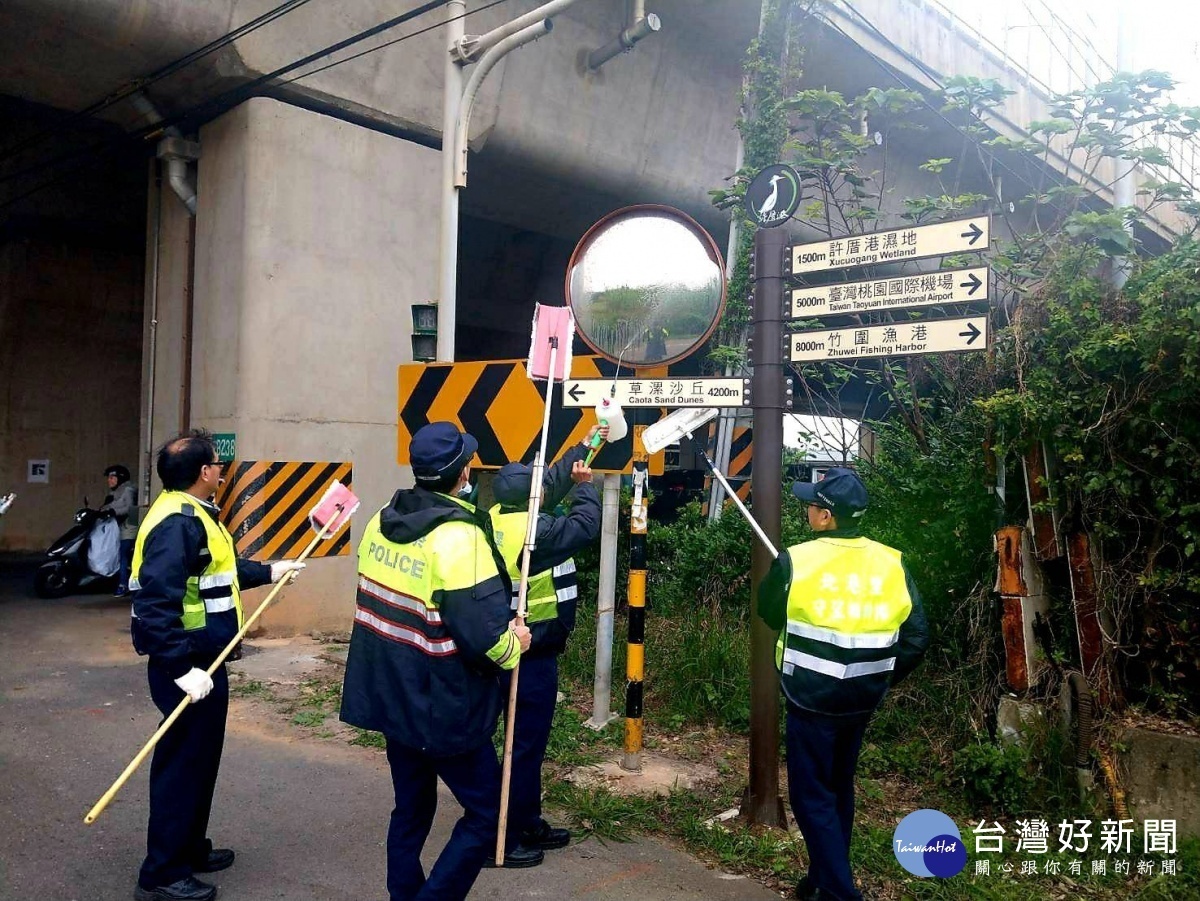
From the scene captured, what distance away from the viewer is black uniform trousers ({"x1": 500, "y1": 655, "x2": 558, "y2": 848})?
163 inches

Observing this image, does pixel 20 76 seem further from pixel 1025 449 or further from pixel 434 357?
pixel 1025 449

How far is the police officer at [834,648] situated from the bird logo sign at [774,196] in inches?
62.5

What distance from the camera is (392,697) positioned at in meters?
3.13

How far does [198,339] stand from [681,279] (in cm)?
600

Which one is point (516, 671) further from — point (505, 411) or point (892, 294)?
point (505, 411)

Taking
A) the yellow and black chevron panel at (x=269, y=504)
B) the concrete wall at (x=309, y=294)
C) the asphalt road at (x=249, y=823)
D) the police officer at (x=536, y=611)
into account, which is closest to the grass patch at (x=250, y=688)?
the asphalt road at (x=249, y=823)

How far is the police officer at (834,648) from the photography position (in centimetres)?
349

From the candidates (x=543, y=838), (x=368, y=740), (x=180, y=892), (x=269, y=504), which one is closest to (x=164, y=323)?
(x=269, y=504)

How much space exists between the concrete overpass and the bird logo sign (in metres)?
4.29

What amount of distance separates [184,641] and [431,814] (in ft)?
3.81

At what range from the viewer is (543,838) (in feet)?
14.0

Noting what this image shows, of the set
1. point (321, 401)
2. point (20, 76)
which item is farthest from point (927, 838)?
point (20, 76)

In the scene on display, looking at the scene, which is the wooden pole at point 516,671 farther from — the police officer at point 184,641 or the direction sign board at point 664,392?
the police officer at point 184,641

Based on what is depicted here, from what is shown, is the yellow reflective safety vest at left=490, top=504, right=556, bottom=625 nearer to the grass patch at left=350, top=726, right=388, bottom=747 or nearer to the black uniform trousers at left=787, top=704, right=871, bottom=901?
the black uniform trousers at left=787, top=704, right=871, bottom=901
